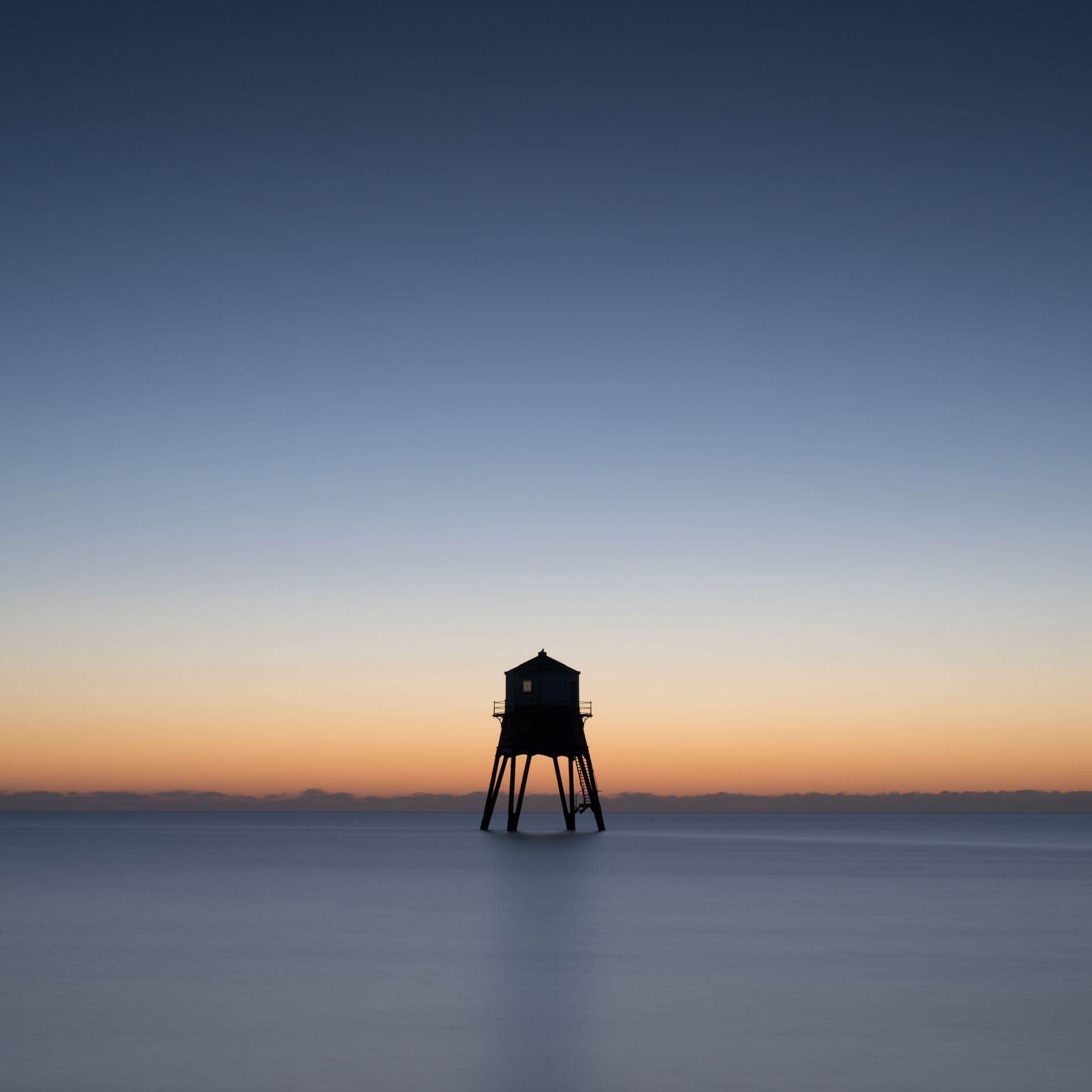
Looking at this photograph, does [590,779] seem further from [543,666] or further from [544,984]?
[544,984]

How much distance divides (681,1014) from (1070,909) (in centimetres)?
2479

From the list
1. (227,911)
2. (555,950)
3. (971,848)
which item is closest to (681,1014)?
(555,950)

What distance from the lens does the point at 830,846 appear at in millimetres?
96750

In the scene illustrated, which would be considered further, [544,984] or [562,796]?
[562,796]

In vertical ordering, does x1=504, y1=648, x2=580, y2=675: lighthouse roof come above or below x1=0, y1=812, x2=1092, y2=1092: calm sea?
above

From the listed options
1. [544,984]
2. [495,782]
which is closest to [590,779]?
[495,782]

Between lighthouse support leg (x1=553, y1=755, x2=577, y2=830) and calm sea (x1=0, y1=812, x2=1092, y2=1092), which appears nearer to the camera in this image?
calm sea (x1=0, y1=812, x2=1092, y2=1092)

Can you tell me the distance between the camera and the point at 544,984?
22125 mm

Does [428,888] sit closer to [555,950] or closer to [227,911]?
[227,911]

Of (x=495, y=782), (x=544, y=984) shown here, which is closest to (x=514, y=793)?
(x=495, y=782)

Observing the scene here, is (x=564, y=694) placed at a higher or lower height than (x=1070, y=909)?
higher

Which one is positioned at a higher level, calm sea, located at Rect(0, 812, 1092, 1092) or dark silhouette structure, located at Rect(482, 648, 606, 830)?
dark silhouette structure, located at Rect(482, 648, 606, 830)

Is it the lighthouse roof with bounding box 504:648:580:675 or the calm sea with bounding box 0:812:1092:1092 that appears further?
the lighthouse roof with bounding box 504:648:580:675

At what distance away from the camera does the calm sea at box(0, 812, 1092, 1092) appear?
49.9 feet
